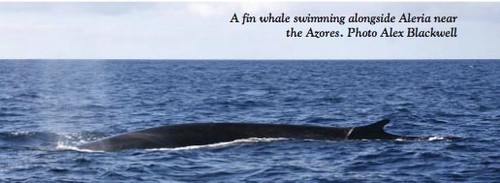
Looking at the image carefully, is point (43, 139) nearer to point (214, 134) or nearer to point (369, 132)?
point (214, 134)

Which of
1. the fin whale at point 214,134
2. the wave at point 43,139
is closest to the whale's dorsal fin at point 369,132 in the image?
the fin whale at point 214,134

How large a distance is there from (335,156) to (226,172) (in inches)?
116

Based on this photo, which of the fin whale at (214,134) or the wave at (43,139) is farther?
the wave at (43,139)

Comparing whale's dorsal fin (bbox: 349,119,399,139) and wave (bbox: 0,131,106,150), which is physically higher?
whale's dorsal fin (bbox: 349,119,399,139)

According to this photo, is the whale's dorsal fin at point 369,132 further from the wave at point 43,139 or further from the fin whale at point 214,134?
the wave at point 43,139

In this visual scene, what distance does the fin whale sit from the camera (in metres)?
18.7

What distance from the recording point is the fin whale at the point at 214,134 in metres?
18.7

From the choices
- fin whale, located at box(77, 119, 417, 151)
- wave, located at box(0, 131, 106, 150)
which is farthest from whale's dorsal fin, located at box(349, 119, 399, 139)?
wave, located at box(0, 131, 106, 150)

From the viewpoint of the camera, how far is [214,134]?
19.4 meters

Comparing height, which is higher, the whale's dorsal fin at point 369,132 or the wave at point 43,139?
the whale's dorsal fin at point 369,132

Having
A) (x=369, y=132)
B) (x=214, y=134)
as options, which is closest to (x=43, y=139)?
(x=214, y=134)

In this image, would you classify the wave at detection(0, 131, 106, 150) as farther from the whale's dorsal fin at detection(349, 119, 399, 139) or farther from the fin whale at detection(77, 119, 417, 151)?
the whale's dorsal fin at detection(349, 119, 399, 139)

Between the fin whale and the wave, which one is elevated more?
the fin whale

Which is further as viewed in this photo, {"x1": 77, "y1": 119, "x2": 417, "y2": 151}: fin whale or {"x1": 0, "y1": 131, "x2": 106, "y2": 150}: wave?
{"x1": 0, "y1": 131, "x2": 106, "y2": 150}: wave
